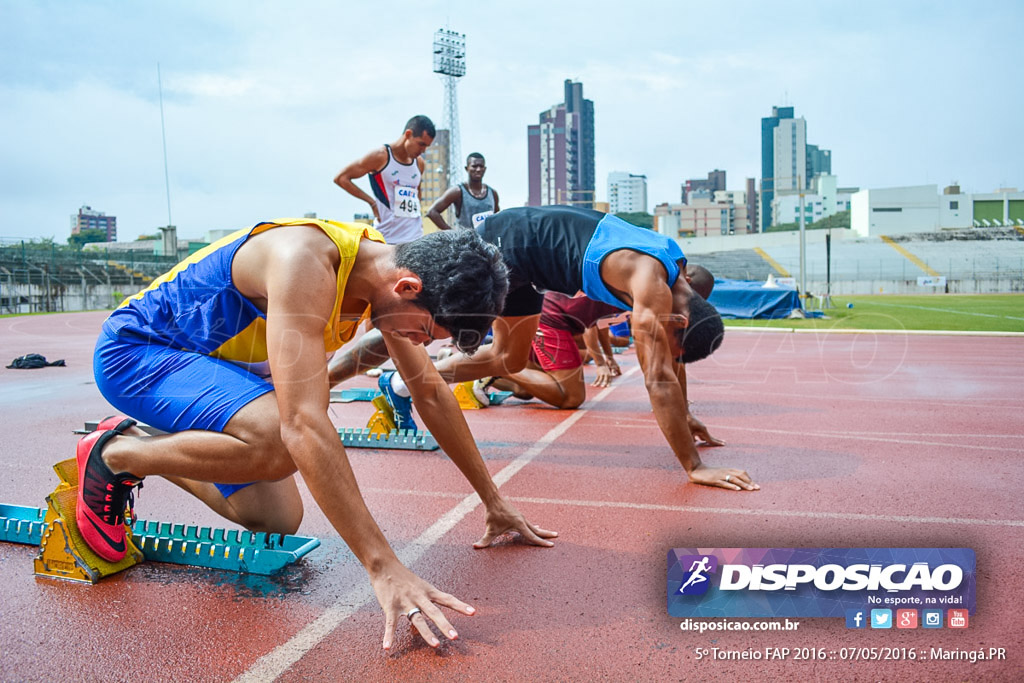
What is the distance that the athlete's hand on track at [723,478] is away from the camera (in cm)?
402

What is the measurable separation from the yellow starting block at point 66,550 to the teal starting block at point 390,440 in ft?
7.36

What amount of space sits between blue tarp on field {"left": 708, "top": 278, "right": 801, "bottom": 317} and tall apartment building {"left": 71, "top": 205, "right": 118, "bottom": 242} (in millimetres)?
127727

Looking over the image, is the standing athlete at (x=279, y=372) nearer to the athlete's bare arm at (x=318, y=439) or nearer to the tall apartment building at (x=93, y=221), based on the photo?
the athlete's bare arm at (x=318, y=439)

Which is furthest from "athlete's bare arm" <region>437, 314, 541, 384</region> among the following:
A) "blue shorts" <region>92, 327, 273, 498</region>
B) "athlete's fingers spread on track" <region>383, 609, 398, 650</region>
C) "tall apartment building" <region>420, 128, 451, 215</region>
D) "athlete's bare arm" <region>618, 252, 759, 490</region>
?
"tall apartment building" <region>420, 128, 451, 215</region>

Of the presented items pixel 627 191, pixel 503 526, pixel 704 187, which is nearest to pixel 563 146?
pixel 627 191

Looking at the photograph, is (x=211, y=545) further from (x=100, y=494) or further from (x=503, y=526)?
(x=503, y=526)

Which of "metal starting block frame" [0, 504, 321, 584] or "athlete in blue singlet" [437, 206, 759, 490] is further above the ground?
"athlete in blue singlet" [437, 206, 759, 490]

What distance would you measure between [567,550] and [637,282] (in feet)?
4.83

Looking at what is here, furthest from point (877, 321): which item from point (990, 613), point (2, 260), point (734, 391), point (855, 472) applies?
point (2, 260)

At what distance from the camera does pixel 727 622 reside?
2.42 metres

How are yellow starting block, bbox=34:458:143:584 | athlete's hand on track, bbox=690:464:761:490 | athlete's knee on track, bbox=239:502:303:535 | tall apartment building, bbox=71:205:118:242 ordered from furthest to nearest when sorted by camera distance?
tall apartment building, bbox=71:205:118:242 → athlete's hand on track, bbox=690:464:761:490 → athlete's knee on track, bbox=239:502:303:535 → yellow starting block, bbox=34:458:143:584

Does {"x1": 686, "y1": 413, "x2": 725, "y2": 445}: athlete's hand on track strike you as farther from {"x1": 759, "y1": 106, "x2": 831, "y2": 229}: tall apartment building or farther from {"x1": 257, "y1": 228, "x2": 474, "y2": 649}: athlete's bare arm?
{"x1": 759, "y1": 106, "x2": 831, "y2": 229}: tall apartment building

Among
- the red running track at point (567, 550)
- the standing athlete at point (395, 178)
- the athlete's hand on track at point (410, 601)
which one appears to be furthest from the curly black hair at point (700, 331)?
the standing athlete at point (395, 178)

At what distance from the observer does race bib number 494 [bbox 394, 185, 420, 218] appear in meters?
7.55
